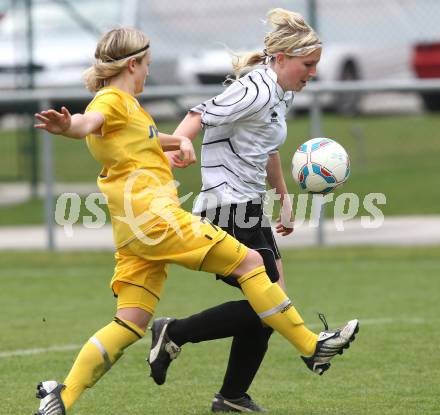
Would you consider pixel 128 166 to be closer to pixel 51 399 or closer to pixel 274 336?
pixel 51 399

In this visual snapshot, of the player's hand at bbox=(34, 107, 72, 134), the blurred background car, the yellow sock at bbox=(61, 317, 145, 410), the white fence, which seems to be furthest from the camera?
the blurred background car

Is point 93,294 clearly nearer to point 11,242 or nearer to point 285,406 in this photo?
point 11,242

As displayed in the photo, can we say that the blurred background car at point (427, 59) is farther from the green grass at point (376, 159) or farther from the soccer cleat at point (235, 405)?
the soccer cleat at point (235, 405)

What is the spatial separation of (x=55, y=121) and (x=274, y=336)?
3.24 metres

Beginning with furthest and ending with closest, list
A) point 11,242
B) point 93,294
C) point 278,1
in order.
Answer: point 278,1 < point 11,242 < point 93,294

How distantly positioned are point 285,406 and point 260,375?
80cm

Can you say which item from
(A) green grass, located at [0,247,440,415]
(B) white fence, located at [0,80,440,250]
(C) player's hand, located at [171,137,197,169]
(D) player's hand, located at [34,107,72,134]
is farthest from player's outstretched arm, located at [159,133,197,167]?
(B) white fence, located at [0,80,440,250]

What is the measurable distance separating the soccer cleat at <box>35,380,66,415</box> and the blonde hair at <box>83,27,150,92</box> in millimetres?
Result: 1304

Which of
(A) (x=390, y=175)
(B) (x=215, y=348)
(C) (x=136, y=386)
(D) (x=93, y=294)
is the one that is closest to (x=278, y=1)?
(A) (x=390, y=175)

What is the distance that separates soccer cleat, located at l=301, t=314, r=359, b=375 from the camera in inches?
195

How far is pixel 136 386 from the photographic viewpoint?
5.97m

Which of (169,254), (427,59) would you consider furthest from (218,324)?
(427,59)

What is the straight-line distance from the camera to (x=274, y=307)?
499 centimetres

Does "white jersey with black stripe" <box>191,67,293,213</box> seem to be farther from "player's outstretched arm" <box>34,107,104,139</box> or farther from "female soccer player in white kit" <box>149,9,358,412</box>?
"player's outstretched arm" <box>34,107,104,139</box>
